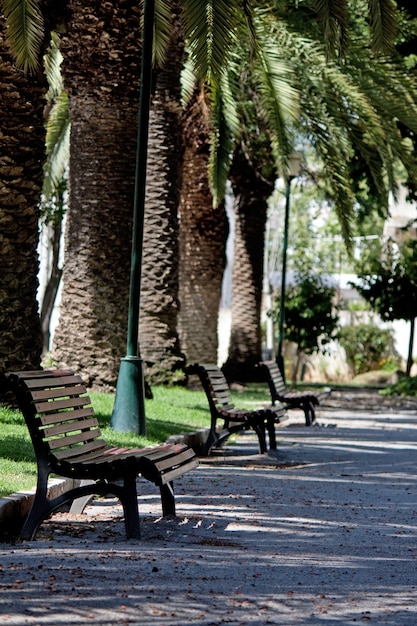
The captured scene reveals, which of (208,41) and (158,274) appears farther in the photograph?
(158,274)

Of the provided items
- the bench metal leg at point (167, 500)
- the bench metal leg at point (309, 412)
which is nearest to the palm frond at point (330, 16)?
the bench metal leg at point (309, 412)

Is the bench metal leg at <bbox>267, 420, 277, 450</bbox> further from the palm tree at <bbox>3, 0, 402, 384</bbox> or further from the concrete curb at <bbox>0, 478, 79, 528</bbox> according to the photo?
the concrete curb at <bbox>0, 478, 79, 528</bbox>

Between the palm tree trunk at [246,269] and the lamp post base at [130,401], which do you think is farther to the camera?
the palm tree trunk at [246,269]

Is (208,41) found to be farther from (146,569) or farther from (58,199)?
(58,199)

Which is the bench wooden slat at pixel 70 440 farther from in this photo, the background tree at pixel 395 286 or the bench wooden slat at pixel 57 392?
the background tree at pixel 395 286

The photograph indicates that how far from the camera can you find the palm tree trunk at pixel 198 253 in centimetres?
2661

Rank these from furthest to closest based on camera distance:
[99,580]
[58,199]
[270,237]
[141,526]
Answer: [270,237], [58,199], [141,526], [99,580]

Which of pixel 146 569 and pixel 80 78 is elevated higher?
pixel 80 78

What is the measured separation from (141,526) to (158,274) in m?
13.5

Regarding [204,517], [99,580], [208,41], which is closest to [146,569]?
[99,580]

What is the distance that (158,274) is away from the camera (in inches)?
855

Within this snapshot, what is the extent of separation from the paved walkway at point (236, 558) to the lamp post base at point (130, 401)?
137 cm

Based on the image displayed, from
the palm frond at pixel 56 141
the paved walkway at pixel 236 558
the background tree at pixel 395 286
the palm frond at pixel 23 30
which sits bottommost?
the paved walkway at pixel 236 558

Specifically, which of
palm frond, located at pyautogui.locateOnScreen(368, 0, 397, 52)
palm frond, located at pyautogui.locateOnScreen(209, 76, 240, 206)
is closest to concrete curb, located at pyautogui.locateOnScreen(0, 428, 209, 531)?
palm frond, located at pyautogui.locateOnScreen(368, 0, 397, 52)
